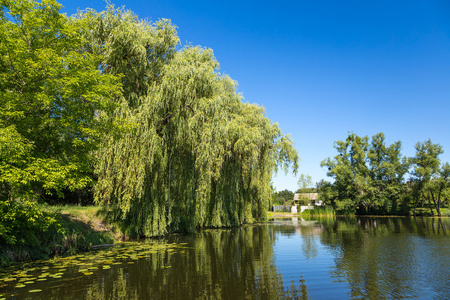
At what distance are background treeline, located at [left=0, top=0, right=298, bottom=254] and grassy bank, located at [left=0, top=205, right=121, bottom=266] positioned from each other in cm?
20

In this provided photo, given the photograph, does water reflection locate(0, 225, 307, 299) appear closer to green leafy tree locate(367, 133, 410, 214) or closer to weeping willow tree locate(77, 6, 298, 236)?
weeping willow tree locate(77, 6, 298, 236)

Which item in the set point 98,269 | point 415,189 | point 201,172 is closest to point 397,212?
point 415,189

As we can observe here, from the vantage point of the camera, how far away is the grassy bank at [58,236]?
9.66 metres

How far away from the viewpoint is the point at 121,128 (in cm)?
1198

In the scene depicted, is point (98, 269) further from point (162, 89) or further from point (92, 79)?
point (162, 89)

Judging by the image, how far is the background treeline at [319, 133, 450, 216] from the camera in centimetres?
4656

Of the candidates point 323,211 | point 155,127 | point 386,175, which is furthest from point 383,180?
point 155,127

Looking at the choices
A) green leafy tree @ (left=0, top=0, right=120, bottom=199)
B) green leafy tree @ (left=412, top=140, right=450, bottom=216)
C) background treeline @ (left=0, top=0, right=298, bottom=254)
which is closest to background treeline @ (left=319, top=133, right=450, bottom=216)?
green leafy tree @ (left=412, top=140, right=450, bottom=216)

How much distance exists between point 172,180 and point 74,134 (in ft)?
21.3

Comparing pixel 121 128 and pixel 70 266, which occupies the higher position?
pixel 121 128

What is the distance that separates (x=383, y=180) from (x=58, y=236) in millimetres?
54644

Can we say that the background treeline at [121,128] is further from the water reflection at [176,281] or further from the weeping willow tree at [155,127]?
the water reflection at [176,281]

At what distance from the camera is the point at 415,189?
47188 millimetres

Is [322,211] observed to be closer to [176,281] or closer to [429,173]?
[429,173]
